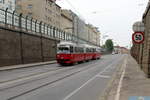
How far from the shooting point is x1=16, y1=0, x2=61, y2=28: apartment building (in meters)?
75.6

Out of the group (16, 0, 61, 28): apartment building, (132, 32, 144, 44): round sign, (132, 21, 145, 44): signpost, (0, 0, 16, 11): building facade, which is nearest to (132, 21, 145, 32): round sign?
(132, 21, 145, 44): signpost

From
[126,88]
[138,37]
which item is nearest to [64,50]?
[138,37]

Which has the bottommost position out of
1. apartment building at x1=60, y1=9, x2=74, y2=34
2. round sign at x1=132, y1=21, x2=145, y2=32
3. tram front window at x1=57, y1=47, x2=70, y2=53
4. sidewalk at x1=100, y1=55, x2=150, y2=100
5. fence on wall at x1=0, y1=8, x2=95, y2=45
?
sidewalk at x1=100, y1=55, x2=150, y2=100

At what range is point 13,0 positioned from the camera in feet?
243

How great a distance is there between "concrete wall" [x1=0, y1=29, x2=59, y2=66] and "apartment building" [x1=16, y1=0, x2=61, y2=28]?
93.5ft

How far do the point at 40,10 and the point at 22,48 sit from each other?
4076 centimetres

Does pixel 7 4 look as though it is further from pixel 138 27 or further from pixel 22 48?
pixel 138 27

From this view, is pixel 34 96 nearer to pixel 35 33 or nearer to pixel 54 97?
pixel 54 97

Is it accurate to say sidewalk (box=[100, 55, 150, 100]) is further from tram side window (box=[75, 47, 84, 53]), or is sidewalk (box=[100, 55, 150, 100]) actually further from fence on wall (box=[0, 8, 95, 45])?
fence on wall (box=[0, 8, 95, 45])

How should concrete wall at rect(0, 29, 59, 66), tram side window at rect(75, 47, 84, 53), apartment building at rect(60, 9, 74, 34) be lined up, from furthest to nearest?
1. apartment building at rect(60, 9, 74, 34)
2. tram side window at rect(75, 47, 84, 53)
3. concrete wall at rect(0, 29, 59, 66)

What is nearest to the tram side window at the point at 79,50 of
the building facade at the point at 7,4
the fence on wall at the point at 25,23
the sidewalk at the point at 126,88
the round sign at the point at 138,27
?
Answer: the fence on wall at the point at 25,23

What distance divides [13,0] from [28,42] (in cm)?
3904

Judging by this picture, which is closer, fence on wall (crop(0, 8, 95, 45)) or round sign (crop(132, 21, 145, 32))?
round sign (crop(132, 21, 145, 32))

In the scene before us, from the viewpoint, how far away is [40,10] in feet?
248
